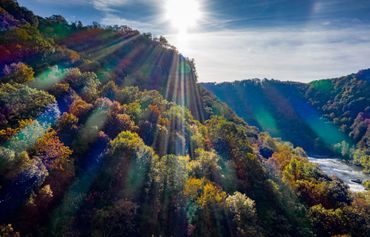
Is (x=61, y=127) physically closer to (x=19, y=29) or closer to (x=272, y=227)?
(x=272, y=227)

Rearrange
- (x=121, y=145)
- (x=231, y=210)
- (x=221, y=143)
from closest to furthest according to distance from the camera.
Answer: (x=231, y=210) → (x=121, y=145) → (x=221, y=143)

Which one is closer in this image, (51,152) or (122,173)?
(51,152)

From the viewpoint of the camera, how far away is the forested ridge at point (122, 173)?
36.1 meters

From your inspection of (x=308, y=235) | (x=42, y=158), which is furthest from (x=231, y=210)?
(x=42, y=158)

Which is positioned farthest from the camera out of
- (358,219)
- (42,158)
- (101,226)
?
(358,219)

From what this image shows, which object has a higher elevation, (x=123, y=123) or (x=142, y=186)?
(x=123, y=123)

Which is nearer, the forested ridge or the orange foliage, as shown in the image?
the forested ridge

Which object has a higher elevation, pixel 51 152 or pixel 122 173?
pixel 51 152

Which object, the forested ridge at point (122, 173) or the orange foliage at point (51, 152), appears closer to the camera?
the forested ridge at point (122, 173)

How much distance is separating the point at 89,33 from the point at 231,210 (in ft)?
441

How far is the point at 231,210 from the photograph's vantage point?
43.6m

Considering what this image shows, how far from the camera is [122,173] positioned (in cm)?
4434

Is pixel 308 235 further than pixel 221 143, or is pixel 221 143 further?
pixel 221 143

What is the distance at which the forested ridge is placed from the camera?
3612cm
